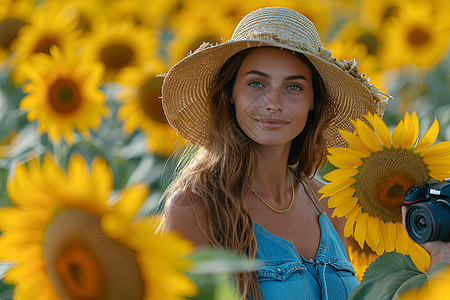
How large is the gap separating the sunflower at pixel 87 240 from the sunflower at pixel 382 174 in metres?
0.50


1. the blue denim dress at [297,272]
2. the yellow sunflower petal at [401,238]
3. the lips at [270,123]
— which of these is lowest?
the blue denim dress at [297,272]

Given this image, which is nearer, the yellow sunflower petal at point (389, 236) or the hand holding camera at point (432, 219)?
the hand holding camera at point (432, 219)

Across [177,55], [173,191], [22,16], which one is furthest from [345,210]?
[22,16]

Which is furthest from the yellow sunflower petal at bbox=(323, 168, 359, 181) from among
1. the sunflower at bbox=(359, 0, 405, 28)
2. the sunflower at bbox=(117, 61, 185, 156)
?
the sunflower at bbox=(359, 0, 405, 28)

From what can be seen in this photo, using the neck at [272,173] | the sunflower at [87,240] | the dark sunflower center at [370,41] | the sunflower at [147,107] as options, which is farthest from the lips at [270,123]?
the dark sunflower center at [370,41]

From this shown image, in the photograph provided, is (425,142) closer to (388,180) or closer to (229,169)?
(388,180)

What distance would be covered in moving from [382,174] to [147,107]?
1.29m

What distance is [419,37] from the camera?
2.51m

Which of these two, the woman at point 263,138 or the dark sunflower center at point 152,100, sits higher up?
the dark sunflower center at point 152,100

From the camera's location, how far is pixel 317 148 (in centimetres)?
130

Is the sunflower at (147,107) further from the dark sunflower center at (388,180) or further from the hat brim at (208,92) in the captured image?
the dark sunflower center at (388,180)

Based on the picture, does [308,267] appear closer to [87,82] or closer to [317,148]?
[317,148]

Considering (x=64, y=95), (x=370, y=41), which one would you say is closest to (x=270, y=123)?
(x=64, y=95)

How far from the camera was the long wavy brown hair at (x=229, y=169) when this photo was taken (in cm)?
104
